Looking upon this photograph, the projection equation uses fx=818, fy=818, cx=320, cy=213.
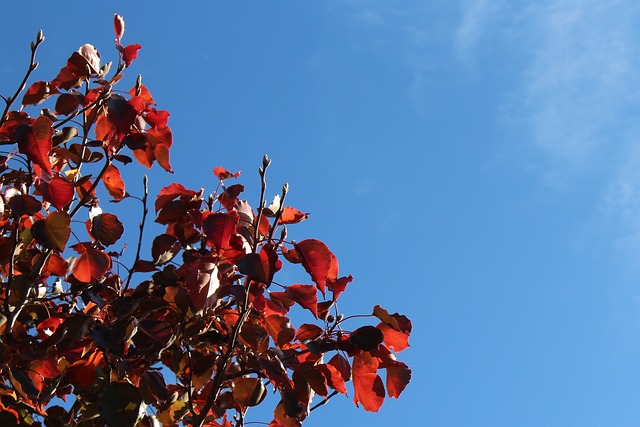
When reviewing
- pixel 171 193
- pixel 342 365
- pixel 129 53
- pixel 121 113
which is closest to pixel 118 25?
pixel 129 53

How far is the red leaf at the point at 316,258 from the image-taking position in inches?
77.3

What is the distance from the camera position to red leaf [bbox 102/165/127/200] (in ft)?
8.01

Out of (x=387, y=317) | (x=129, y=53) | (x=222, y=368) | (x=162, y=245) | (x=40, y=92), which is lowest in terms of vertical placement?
(x=222, y=368)

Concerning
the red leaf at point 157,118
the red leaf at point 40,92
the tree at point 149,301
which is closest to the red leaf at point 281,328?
the tree at point 149,301

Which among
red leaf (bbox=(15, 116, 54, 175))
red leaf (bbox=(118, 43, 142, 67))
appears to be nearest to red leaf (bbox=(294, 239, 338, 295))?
red leaf (bbox=(15, 116, 54, 175))

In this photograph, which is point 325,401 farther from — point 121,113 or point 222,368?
point 121,113

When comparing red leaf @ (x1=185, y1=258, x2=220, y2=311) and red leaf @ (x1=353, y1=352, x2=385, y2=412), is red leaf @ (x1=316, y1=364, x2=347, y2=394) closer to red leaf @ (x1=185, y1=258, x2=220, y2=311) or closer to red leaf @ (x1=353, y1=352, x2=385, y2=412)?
red leaf @ (x1=353, y1=352, x2=385, y2=412)

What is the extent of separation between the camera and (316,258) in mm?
1967

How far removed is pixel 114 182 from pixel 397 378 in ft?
3.38

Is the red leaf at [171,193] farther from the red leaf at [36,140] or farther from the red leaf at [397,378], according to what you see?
the red leaf at [397,378]

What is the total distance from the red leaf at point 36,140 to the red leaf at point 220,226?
0.47 meters

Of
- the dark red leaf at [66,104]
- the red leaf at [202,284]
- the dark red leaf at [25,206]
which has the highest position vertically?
the dark red leaf at [66,104]

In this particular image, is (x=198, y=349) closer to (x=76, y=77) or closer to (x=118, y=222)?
(x=118, y=222)

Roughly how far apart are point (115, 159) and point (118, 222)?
0.81 ft
